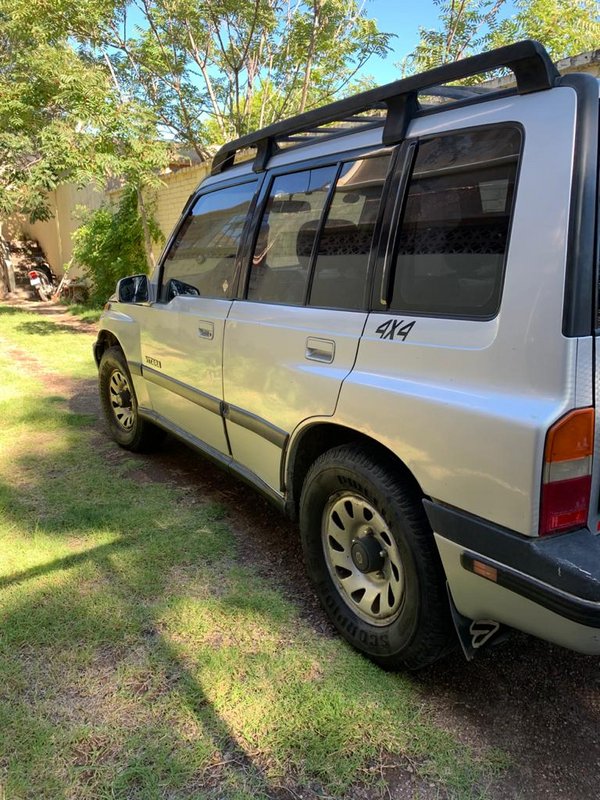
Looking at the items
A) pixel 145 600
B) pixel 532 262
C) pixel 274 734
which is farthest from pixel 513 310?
pixel 145 600

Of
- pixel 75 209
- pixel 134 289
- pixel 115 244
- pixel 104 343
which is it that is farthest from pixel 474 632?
pixel 75 209

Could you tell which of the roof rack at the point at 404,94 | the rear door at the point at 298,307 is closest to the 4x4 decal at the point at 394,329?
the rear door at the point at 298,307

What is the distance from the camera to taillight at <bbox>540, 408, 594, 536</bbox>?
5.17 ft

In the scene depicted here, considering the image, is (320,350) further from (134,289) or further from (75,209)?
(75,209)

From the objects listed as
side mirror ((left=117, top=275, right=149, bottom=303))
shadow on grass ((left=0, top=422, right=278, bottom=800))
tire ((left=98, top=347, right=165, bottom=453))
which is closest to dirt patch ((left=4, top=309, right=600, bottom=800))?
shadow on grass ((left=0, top=422, right=278, bottom=800))

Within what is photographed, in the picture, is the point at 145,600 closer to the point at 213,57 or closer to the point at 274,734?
the point at 274,734

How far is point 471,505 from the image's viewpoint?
1.78 meters

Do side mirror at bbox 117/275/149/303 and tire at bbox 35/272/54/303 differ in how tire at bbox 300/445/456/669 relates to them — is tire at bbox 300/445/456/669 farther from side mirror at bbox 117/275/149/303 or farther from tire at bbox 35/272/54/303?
tire at bbox 35/272/54/303

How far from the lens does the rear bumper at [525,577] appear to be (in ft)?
5.16

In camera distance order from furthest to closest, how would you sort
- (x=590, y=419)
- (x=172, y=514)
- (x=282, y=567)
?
1. (x=172, y=514)
2. (x=282, y=567)
3. (x=590, y=419)

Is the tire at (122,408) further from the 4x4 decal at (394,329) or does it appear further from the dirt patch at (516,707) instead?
the 4x4 decal at (394,329)

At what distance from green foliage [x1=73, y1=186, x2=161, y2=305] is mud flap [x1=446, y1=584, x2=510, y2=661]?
10.5 meters

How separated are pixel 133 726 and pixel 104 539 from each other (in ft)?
4.54

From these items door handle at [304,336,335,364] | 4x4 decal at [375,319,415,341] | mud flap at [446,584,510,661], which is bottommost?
mud flap at [446,584,510,661]
